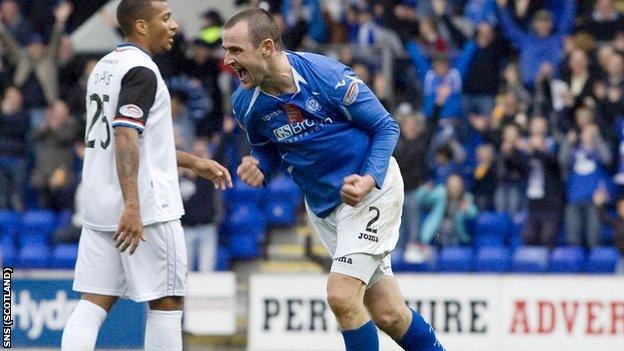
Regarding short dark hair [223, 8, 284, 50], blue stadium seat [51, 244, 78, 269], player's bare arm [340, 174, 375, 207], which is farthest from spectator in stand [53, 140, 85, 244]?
player's bare arm [340, 174, 375, 207]

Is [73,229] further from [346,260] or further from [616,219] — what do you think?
[346,260]

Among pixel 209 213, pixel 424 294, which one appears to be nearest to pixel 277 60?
pixel 424 294

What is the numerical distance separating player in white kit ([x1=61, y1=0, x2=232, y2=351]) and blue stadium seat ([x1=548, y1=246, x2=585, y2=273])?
7704 mm

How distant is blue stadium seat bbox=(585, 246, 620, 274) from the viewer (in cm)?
1391

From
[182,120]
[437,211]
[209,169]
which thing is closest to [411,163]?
[437,211]

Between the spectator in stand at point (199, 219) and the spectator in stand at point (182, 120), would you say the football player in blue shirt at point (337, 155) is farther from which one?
the spectator in stand at point (182, 120)

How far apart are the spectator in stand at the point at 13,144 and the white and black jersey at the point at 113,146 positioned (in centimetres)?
870

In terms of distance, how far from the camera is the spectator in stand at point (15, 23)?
16.9 m

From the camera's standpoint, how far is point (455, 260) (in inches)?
561

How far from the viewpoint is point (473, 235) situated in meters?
14.5

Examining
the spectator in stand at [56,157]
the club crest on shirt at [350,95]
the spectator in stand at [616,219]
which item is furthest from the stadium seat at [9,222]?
the club crest on shirt at [350,95]

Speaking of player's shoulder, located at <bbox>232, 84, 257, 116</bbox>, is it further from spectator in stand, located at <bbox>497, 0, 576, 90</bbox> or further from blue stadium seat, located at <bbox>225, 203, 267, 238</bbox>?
spectator in stand, located at <bbox>497, 0, 576, 90</bbox>

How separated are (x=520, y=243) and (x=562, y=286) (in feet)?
6.76

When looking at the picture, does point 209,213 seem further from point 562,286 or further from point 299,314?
point 562,286
